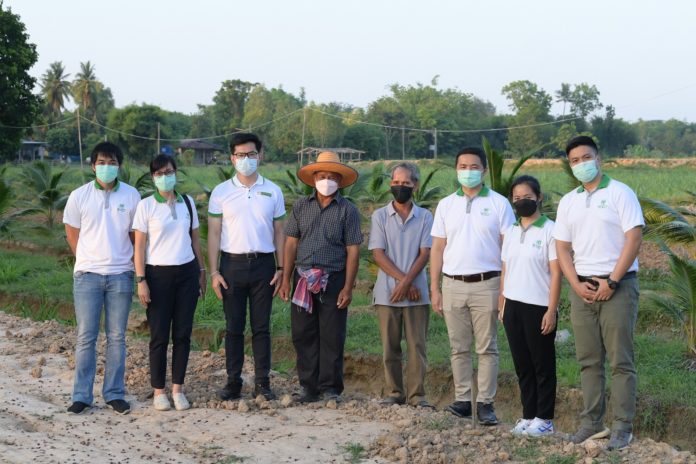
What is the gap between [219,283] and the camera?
6.80m

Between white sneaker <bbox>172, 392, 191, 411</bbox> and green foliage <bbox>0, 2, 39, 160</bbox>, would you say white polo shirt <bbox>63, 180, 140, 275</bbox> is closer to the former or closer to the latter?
white sneaker <bbox>172, 392, 191, 411</bbox>

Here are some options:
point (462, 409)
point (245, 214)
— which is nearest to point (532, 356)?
point (462, 409)

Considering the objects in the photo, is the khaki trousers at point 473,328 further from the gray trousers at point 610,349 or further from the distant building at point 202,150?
the distant building at point 202,150

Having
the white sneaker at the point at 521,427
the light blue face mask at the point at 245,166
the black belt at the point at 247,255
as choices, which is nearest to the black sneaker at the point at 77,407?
the black belt at the point at 247,255

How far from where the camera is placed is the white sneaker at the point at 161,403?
266 inches

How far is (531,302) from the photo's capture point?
5891mm

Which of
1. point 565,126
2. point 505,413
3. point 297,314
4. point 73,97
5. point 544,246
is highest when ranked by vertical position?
point 73,97

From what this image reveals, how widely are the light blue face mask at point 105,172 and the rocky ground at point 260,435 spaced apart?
181 cm

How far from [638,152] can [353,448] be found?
5013cm

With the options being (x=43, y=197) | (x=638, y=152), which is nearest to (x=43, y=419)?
(x=43, y=197)

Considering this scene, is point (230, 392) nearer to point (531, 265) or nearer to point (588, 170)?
point (531, 265)

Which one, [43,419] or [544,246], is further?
[43,419]

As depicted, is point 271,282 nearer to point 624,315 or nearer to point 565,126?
point 624,315

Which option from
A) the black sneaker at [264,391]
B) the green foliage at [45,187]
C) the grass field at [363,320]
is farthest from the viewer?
the green foliage at [45,187]
